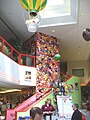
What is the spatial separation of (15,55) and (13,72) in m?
1.11

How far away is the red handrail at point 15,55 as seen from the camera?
9344 mm

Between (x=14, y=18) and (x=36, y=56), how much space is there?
93.9 inches

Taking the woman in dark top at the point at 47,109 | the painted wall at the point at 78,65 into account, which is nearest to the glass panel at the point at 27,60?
the woman in dark top at the point at 47,109

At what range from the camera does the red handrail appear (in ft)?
30.7

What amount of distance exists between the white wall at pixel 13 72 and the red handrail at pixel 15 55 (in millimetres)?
266

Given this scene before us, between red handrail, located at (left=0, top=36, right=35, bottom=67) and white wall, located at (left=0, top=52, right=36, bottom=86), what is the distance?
0.27 metres

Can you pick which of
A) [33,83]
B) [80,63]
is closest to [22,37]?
[33,83]

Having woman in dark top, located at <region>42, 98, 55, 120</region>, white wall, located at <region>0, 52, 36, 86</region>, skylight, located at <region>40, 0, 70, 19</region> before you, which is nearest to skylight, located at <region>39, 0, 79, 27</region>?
skylight, located at <region>40, 0, 70, 19</region>

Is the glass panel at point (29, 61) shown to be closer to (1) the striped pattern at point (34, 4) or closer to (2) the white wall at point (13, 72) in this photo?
(2) the white wall at point (13, 72)

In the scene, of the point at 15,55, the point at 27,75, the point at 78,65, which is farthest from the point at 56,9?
the point at 78,65

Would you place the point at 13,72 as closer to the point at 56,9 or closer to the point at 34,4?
the point at 56,9

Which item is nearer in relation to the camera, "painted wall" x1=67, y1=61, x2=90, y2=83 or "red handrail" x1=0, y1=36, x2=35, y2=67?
"red handrail" x1=0, y1=36, x2=35, y2=67

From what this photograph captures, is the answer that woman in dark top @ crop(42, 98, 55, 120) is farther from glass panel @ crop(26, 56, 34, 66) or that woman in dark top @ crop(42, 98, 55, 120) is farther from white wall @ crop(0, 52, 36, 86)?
glass panel @ crop(26, 56, 34, 66)

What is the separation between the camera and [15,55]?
36.4 ft
